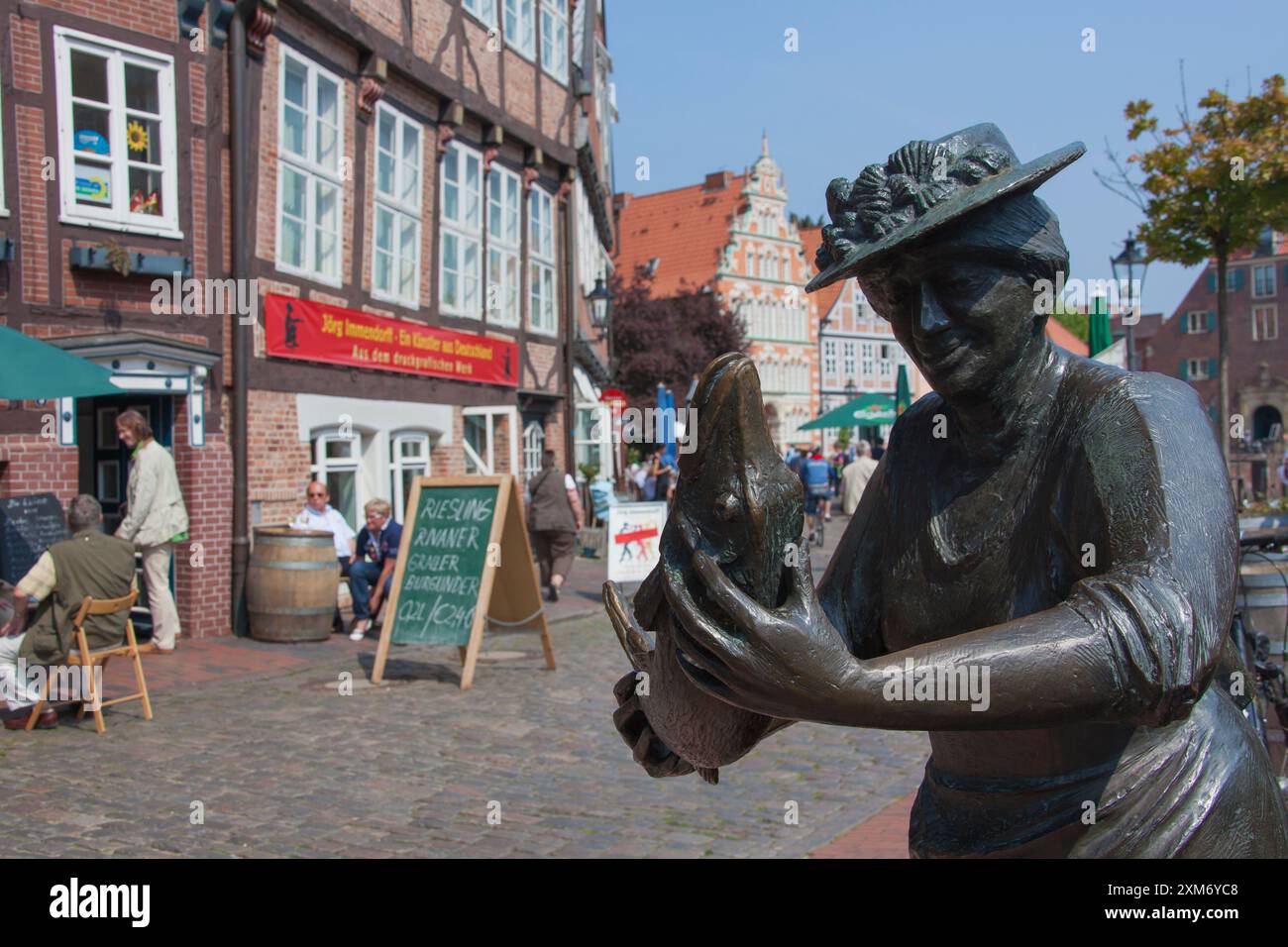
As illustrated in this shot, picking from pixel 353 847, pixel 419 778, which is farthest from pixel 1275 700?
pixel 419 778

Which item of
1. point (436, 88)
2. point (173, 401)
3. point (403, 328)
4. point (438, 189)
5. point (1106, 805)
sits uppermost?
point (436, 88)

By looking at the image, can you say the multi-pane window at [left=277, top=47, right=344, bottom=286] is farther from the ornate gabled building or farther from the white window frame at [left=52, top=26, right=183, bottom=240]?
the ornate gabled building

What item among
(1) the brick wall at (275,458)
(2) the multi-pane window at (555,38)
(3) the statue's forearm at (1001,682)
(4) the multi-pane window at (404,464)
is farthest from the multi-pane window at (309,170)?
(3) the statue's forearm at (1001,682)

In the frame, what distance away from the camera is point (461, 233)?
55.8ft

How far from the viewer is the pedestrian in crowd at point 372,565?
11.2 meters

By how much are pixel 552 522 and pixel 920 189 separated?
12.4 meters

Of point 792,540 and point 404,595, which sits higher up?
point 792,540

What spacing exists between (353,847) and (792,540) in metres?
4.45

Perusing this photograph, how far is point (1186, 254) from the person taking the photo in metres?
13.0

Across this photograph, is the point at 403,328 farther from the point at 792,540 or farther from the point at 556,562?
the point at 792,540

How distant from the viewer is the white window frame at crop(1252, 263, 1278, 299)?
181 feet

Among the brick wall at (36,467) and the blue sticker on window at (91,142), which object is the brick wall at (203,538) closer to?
the brick wall at (36,467)

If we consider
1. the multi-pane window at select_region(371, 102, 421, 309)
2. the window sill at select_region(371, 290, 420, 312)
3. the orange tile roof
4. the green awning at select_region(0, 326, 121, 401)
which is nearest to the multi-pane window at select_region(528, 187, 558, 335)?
the multi-pane window at select_region(371, 102, 421, 309)
